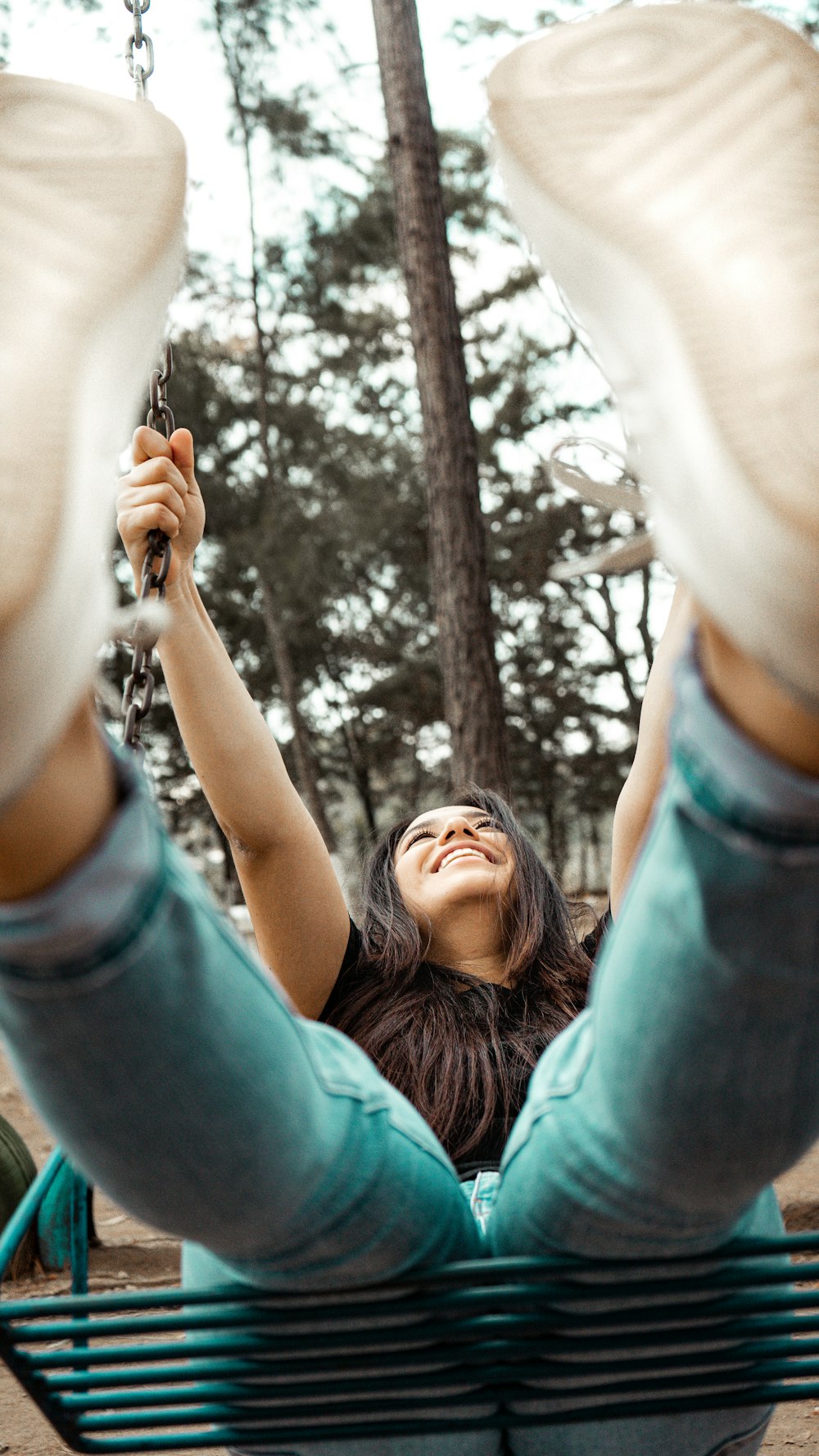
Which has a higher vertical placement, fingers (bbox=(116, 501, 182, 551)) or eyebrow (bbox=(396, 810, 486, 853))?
fingers (bbox=(116, 501, 182, 551))

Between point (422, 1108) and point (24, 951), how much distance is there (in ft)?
2.33

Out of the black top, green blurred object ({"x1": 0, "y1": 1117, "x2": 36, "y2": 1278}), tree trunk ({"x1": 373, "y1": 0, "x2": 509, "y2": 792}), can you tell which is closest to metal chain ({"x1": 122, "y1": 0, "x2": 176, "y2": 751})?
the black top

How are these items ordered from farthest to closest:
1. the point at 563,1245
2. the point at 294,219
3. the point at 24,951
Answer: the point at 294,219 < the point at 563,1245 < the point at 24,951

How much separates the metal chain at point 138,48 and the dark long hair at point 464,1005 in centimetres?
90

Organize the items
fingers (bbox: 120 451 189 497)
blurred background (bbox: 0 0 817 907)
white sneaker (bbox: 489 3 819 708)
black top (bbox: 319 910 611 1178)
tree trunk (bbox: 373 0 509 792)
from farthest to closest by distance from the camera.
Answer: blurred background (bbox: 0 0 817 907)
tree trunk (bbox: 373 0 509 792)
fingers (bbox: 120 451 189 497)
black top (bbox: 319 910 611 1178)
white sneaker (bbox: 489 3 819 708)

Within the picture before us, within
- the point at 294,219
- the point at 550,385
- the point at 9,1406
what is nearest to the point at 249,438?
the point at 294,219

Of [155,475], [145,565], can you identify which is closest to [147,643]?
[145,565]

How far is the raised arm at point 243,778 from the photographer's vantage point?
118 centimetres

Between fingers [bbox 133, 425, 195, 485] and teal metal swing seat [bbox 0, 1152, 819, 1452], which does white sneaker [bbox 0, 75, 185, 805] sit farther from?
fingers [bbox 133, 425, 195, 485]

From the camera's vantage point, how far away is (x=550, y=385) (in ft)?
32.8

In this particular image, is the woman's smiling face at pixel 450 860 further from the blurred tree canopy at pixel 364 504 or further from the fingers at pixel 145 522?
the blurred tree canopy at pixel 364 504

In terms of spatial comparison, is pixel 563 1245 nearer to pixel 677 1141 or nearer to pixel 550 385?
pixel 677 1141

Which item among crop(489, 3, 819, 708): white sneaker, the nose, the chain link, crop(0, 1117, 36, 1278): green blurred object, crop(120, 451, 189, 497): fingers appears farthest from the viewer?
crop(0, 1117, 36, 1278): green blurred object

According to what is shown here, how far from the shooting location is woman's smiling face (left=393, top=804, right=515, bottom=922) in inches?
55.3
